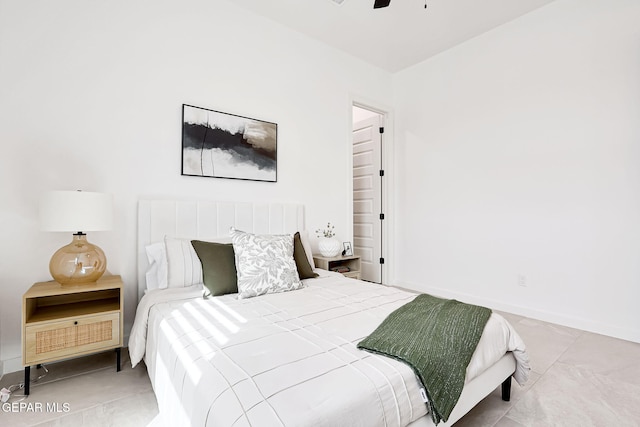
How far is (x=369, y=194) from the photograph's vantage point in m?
4.71

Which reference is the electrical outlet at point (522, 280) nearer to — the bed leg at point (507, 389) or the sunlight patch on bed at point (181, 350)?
the bed leg at point (507, 389)

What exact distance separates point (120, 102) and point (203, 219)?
3.62 ft

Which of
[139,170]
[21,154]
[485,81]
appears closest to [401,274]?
[485,81]

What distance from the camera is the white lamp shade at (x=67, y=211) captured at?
1826mm

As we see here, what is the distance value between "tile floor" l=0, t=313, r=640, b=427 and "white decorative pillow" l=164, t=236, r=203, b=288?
24.5 inches

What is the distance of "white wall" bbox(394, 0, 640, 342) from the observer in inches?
105

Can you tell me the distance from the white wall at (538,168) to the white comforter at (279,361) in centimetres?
182

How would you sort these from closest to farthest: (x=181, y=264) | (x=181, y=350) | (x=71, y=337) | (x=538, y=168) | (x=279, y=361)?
(x=279, y=361) < (x=181, y=350) < (x=71, y=337) < (x=181, y=264) < (x=538, y=168)

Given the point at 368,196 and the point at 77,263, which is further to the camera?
the point at 368,196

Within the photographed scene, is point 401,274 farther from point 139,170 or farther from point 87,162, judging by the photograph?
point 87,162

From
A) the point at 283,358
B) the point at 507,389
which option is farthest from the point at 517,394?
the point at 283,358

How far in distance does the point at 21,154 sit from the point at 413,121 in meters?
4.13

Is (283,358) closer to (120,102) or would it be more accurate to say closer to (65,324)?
(65,324)

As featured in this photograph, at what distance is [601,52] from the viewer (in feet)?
9.05
